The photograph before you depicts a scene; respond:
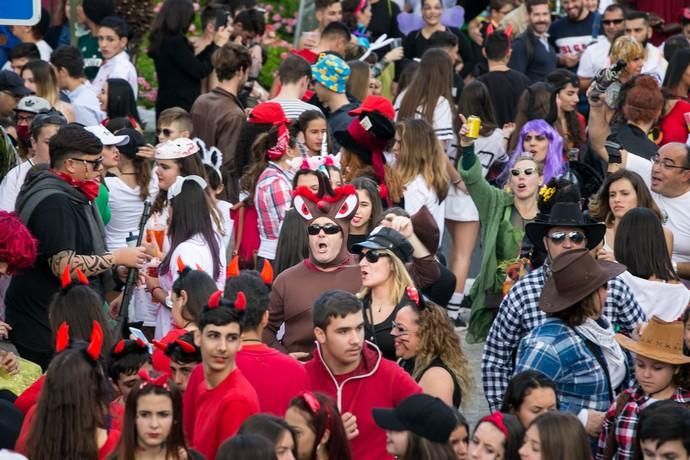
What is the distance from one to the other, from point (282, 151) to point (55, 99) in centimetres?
261

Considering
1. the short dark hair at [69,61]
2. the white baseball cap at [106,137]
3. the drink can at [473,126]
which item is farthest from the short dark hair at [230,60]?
the drink can at [473,126]

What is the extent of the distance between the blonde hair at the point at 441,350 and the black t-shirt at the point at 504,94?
20.5ft

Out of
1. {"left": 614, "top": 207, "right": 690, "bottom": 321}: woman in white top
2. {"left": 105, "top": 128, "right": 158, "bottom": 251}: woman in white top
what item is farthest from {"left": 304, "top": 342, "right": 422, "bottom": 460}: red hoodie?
{"left": 105, "top": 128, "right": 158, "bottom": 251}: woman in white top

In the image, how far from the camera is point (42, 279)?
8.54 metres

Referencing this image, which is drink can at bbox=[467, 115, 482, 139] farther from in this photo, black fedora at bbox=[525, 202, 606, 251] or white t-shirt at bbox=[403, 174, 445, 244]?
black fedora at bbox=[525, 202, 606, 251]

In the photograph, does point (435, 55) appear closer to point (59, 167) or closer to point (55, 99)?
point (55, 99)

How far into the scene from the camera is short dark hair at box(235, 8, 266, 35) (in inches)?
589

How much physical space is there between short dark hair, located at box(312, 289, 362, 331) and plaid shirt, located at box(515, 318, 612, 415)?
86 centimetres

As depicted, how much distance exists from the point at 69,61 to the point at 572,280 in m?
6.76

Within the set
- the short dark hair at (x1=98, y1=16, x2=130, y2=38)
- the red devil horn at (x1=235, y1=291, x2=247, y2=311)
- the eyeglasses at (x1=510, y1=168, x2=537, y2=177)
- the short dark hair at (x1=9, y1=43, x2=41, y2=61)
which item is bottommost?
the short dark hair at (x1=9, y1=43, x2=41, y2=61)

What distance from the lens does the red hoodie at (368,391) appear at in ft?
22.9

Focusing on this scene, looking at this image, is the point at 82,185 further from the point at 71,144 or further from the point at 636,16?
the point at 636,16

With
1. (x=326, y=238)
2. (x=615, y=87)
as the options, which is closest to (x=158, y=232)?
(x=326, y=238)

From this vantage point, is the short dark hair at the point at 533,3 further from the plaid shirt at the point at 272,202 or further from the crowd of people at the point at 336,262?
the plaid shirt at the point at 272,202
